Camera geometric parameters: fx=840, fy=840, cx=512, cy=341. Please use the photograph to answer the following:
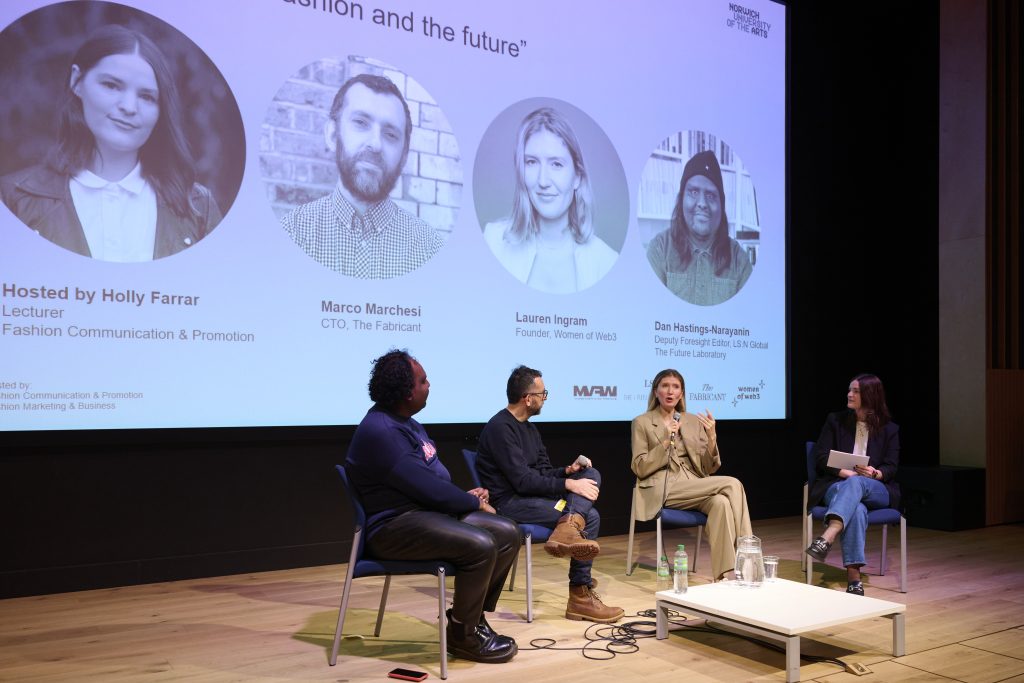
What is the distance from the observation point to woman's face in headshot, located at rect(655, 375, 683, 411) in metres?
4.36

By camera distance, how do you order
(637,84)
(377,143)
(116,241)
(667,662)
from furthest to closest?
(637,84) → (377,143) → (116,241) → (667,662)

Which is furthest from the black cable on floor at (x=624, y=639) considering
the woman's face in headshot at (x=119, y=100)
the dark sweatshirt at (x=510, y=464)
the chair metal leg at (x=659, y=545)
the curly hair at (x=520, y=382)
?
the woman's face in headshot at (x=119, y=100)

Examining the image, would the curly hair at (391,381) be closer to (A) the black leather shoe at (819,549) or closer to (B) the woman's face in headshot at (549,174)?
(A) the black leather shoe at (819,549)

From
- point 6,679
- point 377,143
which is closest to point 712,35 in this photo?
point 377,143

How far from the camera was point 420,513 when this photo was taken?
9.61 ft

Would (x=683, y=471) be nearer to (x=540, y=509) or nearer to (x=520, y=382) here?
(x=540, y=509)

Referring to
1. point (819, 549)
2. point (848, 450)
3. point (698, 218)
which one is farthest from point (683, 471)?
point (698, 218)

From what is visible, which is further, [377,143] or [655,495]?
[377,143]

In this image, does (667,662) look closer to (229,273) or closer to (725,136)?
(229,273)

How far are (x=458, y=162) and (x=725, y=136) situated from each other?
2.17 meters

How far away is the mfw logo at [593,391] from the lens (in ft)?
17.1

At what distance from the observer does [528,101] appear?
5.12m

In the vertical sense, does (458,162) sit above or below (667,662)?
above

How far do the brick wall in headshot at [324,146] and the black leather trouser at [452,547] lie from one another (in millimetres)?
2105
